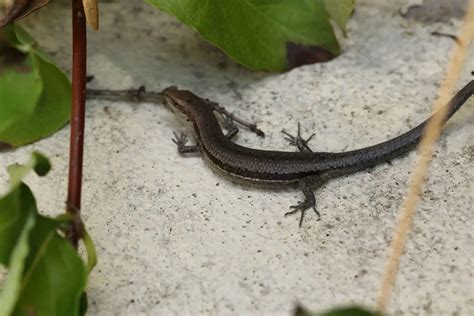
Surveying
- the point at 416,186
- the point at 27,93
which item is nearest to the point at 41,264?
the point at 27,93

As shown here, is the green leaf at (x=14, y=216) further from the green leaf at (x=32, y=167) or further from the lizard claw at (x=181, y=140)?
the lizard claw at (x=181, y=140)

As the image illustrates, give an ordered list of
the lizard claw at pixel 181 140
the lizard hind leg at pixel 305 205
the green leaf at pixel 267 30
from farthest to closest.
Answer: the lizard claw at pixel 181 140 < the green leaf at pixel 267 30 < the lizard hind leg at pixel 305 205

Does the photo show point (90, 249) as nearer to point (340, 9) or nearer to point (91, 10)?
point (91, 10)

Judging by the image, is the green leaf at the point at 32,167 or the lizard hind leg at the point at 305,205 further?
the lizard hind leg at the point at 305,205

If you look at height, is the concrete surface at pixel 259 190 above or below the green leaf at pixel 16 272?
above

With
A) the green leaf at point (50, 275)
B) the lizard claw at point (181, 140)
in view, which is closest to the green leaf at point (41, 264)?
the green leaf at point (50, 275)

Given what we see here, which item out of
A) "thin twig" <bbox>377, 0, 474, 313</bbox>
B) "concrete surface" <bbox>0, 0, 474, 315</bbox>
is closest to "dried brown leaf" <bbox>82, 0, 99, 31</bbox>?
"concrete surface" <bbox>0, 0, 474, 315</bbox>

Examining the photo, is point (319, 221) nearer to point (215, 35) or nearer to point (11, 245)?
point (215, 35)
